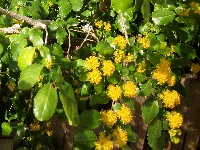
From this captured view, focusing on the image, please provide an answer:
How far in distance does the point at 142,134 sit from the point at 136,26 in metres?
0.75

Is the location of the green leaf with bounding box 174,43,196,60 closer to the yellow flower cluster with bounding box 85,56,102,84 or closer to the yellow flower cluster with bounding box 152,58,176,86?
the yellow flower cluster with bounding box 152,58,176,86

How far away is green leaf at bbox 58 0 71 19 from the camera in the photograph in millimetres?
1671

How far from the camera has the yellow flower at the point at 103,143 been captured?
1.31 m

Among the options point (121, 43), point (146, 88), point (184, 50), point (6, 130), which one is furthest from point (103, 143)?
point (6, 130)

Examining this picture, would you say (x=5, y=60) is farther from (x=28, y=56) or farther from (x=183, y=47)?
(x=183, y=47)

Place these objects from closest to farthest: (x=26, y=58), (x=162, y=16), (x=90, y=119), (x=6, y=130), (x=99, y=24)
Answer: (x=26, y=58)
(x=90, y=119)
(x=162, y=16)
(x=99, y=24)
(x=6, y=130)

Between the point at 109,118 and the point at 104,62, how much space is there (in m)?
0.20

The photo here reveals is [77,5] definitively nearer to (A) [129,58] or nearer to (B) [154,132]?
(A) [129,58]

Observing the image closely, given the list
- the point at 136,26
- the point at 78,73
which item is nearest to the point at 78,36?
the point at 136,26

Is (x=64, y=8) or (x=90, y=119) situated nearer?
(x=90, y=119)

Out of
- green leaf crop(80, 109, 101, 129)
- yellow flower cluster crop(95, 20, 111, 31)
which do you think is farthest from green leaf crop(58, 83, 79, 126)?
yellow flower cluster crop(95, 20, 111, 31)

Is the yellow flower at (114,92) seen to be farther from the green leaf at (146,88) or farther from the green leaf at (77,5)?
the green leaf at (77,5)

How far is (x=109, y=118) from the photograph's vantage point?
133cm

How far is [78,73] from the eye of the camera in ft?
4.54
